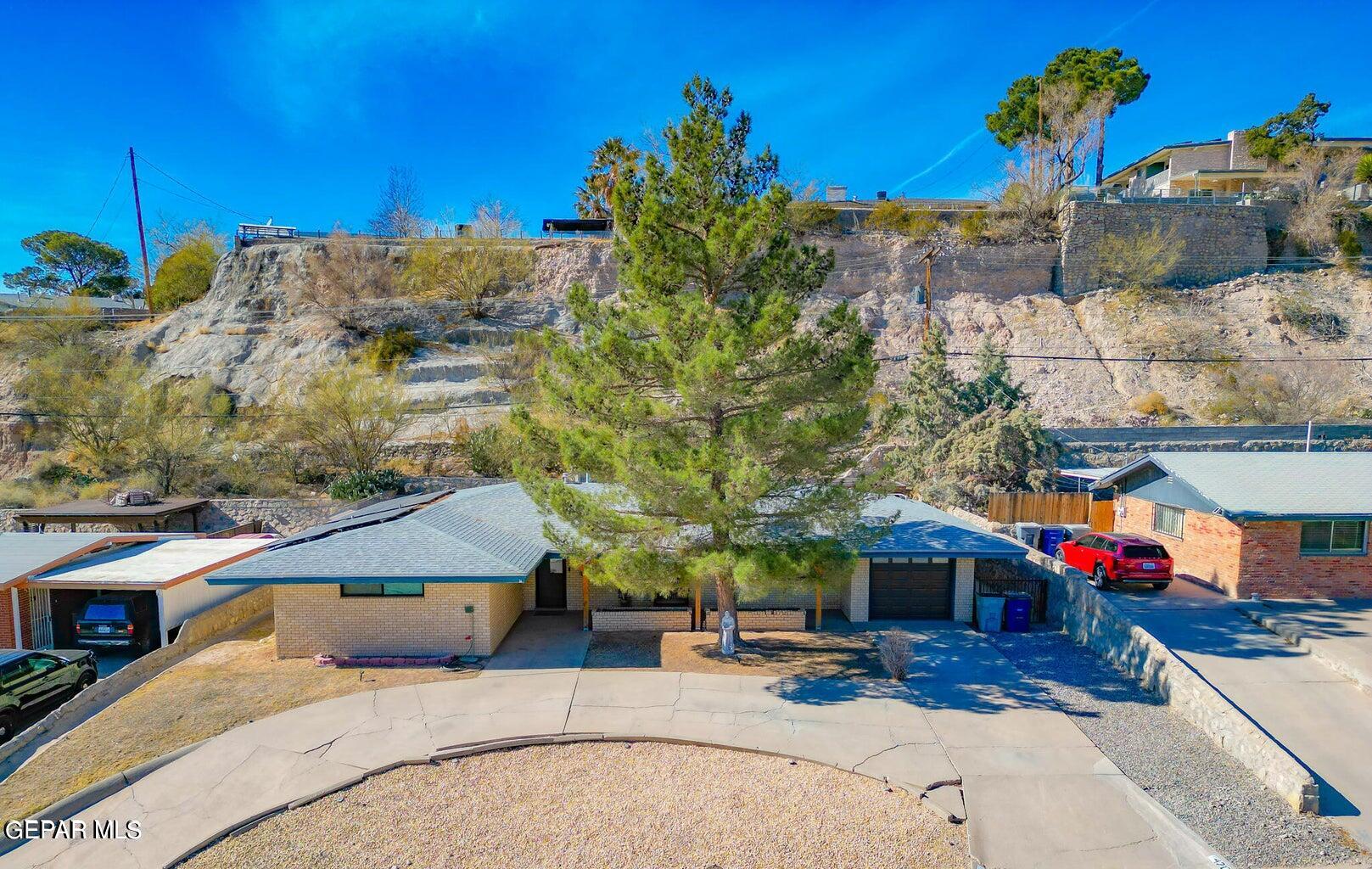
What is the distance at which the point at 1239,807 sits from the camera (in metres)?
7.83

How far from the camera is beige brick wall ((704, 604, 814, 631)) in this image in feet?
47.4

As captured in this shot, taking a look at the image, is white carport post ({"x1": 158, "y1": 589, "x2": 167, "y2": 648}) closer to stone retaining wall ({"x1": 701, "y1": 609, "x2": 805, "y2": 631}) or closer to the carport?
the carport

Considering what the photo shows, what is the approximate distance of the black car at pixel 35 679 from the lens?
1077 cm

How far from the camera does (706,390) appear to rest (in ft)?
35.5

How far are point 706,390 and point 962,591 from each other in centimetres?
845

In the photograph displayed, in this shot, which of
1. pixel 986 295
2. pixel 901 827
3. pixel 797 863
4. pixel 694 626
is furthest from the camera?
A: pixel 986 295

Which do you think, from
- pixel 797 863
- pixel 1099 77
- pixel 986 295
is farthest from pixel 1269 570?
pixel 1099 77

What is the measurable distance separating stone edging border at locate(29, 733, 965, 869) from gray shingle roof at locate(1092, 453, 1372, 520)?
1276 cm

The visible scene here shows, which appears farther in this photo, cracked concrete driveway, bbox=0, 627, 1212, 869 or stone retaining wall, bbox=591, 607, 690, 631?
stone retaining wall, bbox=591, 607, 690, 631

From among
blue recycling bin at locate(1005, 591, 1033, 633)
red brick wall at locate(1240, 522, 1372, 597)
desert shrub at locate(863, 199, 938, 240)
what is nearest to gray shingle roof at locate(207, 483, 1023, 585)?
blue recycling bin at locate(1005, 591, 1033, 633)

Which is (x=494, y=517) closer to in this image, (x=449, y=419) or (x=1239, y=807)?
(x=1239, y=807)

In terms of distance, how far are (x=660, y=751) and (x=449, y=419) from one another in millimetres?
26488

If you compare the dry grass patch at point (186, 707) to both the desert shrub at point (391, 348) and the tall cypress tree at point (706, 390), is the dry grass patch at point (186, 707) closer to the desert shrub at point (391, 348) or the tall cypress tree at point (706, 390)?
the tall cypress tree at point (706, 390)

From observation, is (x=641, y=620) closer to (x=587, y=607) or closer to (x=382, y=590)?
(x=587, y=607)
